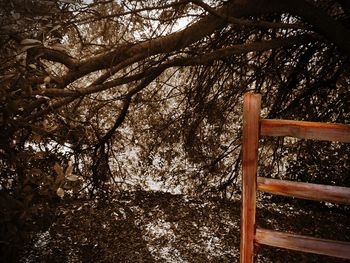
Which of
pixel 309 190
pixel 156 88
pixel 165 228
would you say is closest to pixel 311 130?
pixel 309 190

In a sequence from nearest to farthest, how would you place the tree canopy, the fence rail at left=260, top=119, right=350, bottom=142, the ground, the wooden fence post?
the fence rail at left=260, top=119, right=350, bottom=142 → the wooden fence post → the tree canopy → the ground

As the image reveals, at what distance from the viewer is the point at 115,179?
6309 mm

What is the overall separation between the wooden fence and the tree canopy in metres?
1.16

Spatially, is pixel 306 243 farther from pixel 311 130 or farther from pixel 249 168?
pixel 311 130

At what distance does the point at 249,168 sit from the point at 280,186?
0.23 m

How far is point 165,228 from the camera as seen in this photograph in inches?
186

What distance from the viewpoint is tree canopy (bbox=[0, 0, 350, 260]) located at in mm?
3066

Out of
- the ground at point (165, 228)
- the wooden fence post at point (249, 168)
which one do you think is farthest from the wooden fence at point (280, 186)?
the ground at point (165, 228)

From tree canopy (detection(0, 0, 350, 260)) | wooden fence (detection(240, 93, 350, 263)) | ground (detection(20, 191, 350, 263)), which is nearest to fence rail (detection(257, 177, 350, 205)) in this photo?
wooden fence (detection(240, 93, 350, 263))

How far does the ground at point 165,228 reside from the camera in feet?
13.6

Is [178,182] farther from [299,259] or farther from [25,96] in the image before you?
[25,96]

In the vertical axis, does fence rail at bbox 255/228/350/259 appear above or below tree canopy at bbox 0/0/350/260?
below

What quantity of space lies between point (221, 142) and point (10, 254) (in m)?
3.84

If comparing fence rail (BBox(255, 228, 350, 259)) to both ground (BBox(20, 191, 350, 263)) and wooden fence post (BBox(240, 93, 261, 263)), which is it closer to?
wooden fence post (BBox(240, 93, 261, 263))
